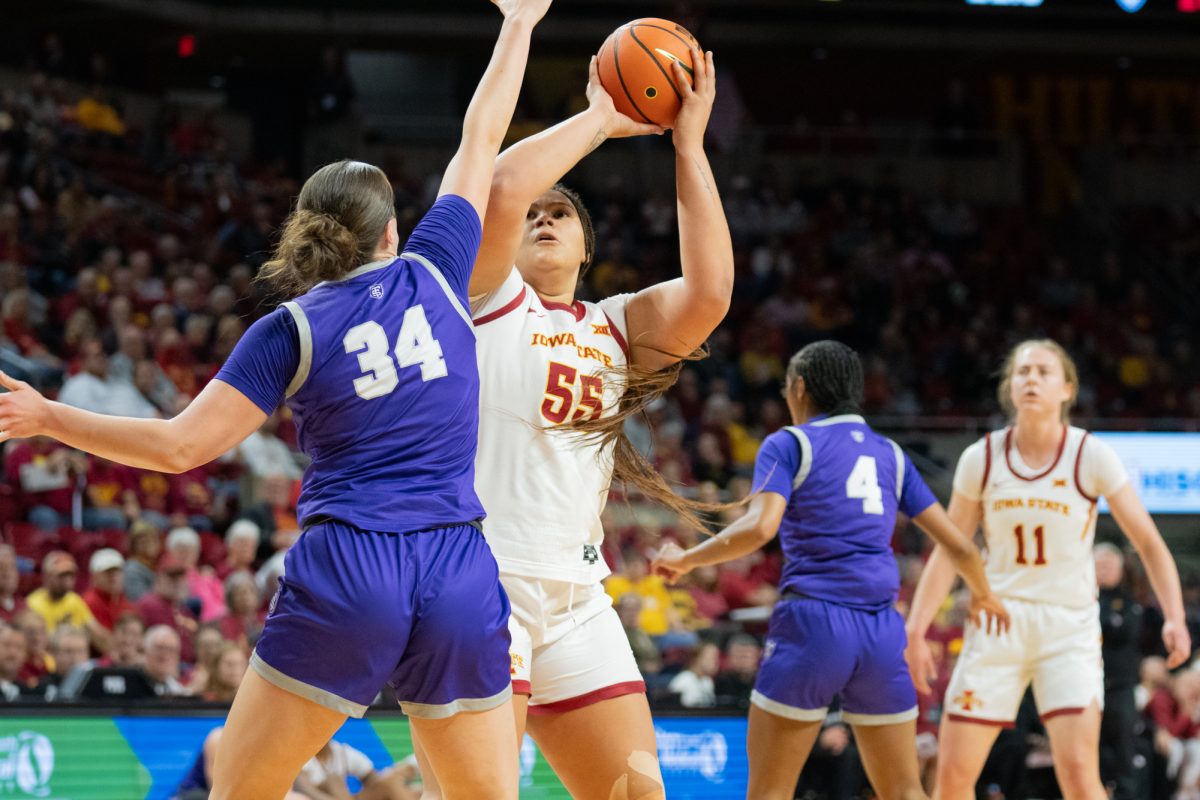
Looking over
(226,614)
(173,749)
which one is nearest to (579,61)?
(226,614)

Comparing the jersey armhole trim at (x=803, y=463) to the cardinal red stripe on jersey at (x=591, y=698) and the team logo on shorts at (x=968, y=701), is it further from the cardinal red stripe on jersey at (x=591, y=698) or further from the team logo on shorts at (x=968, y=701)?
the cardinal red stripe on jersey at (x=591, y=698)

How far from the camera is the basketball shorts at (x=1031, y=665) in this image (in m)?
6.43

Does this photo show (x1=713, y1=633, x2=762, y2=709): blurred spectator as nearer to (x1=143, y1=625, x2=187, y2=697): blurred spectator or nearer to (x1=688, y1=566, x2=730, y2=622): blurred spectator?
(x1=688, y1=566, x2=730, y2=622): blurred spectator

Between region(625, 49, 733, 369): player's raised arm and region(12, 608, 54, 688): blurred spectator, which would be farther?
region(12, 608, 54, 688): blurred spectator

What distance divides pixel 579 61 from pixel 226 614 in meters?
13.3

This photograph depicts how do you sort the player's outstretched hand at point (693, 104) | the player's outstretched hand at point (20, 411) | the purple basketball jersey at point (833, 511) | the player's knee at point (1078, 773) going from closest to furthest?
1. the player's outstretched hand at point (20, 411)
2. the player's outstretched hand at point (693, 104)
3. the purple basketball jersey at point (833, 511)
4. the player's knee at point (1078, 773)

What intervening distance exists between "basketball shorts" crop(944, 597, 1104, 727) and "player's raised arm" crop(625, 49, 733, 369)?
9.65 ft

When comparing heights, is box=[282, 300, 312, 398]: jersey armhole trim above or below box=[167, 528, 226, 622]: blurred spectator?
above

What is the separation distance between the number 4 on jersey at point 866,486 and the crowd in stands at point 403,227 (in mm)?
689

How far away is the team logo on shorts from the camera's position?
21.3 feet

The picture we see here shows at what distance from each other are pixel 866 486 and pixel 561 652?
2.25 meters

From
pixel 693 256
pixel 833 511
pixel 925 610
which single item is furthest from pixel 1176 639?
pixel 693 256

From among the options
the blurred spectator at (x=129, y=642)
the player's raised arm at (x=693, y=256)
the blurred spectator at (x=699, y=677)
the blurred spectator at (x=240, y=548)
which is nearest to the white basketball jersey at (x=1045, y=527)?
the player's raised arm at (x=693, y=256)

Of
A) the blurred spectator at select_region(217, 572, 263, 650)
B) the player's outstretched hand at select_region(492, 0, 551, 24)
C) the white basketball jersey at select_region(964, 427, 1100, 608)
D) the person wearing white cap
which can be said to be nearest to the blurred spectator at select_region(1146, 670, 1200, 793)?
the white basketball jersey at select_region(964, 427, 1100, 608)
